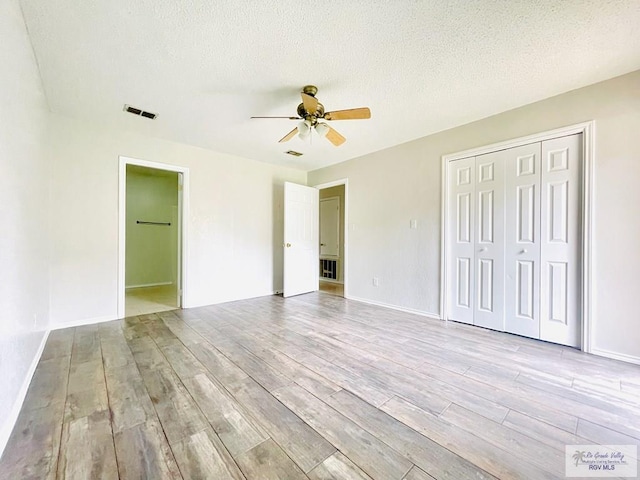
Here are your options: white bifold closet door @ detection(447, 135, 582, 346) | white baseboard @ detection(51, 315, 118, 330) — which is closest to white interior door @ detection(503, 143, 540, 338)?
white bifold closet door @ detection(447, 135, 582, 346)

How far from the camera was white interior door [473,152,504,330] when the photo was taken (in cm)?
298

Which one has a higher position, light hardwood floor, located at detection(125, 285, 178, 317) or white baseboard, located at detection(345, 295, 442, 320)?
white baseboard, located at detection(345, 295, 442, 320)

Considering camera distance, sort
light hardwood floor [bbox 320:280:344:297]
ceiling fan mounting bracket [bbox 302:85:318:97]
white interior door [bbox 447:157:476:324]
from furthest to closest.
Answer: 1. light hardwood floor [bbox 320:280:344:297]
2. white interior door [bbox 447:157:476:324]
3. ceiling fan mounting bracket [bbox 302:85:318:97]

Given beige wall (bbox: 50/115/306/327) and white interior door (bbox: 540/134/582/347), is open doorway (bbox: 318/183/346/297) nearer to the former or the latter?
beige wall (bbox: 50/115/306/327)

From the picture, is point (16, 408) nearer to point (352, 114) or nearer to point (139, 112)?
point (139, 112)

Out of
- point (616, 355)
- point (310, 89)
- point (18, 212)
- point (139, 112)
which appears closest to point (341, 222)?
point (310, 89)

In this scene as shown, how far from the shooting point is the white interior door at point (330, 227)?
6.64 m

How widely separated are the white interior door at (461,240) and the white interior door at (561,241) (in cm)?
68

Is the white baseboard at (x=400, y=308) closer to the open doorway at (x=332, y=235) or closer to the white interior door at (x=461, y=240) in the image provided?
the white interior door at (x=461, y=240)

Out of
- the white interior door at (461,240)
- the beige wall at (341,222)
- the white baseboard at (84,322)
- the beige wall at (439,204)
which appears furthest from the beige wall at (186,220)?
the white interior door at (461,240)

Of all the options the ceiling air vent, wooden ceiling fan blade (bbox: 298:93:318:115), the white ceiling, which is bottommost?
wooden ceiling fan blade (bbox: 298:93:318:115)

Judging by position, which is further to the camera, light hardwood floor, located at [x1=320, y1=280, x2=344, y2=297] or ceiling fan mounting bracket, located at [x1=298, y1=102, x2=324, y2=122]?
light hardwood floor, located at [x1=320, y1=280, x2=344, y2=297]

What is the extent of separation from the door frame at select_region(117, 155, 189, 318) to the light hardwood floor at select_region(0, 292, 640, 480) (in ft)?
2.60

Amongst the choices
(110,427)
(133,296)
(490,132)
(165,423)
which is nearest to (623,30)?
(490,132)
